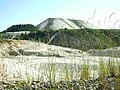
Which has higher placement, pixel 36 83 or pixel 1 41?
pixel 1 41

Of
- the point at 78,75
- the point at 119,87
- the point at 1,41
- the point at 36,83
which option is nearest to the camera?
the point at 119,87

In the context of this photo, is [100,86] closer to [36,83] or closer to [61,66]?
[36,83]

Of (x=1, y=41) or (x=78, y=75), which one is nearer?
(x=78, y=75)

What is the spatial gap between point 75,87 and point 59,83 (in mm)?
381

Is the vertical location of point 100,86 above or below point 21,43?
below

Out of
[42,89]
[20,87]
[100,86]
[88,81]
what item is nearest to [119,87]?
[100,86]

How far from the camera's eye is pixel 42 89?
6.31 metres

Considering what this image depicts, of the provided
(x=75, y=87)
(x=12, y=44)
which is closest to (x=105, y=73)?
(x=75, y=87)

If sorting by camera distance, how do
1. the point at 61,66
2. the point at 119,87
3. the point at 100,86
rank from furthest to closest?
the point at 61,66
the point at 100,86
the point at 119,87

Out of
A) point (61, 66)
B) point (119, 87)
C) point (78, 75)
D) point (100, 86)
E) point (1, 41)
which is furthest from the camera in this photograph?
point (1, 41)

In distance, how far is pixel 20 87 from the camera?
6.37 metres

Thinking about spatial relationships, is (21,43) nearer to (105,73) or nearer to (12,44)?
(12,44)

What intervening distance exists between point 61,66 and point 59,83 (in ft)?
7.47

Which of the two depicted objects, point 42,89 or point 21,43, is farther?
point 21,43
